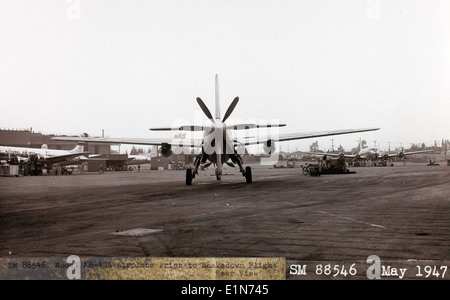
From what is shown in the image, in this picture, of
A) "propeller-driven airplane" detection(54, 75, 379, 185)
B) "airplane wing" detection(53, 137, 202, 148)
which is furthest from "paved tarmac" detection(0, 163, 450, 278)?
"airplane wing" detection(53, 137, 202, 148)

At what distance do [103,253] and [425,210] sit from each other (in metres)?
10.0

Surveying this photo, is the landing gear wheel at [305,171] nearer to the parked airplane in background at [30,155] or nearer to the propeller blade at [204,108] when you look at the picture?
the propeller blade at [204,108]

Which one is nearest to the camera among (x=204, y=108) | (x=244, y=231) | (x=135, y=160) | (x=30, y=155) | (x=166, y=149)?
(x=244, y=231)

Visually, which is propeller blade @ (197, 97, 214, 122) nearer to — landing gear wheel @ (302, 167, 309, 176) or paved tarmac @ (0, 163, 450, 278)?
paved tarmac @ (0, 163, 450, 278)

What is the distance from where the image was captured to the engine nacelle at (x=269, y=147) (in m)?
23.4

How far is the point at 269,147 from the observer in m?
23.5

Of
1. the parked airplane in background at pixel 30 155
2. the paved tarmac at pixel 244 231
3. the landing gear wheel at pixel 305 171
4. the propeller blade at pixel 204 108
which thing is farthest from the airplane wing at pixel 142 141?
the parked airplane in background at pixel 30 155

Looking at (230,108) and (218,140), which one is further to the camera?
(230,108)

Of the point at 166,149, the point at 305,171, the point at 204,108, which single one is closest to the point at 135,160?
the point at 305,171

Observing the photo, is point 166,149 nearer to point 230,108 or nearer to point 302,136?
point 230,108

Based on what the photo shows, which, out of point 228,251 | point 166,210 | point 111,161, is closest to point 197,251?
point 228,251

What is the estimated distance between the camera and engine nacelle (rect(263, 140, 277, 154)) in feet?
76.7

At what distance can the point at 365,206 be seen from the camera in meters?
11.6
